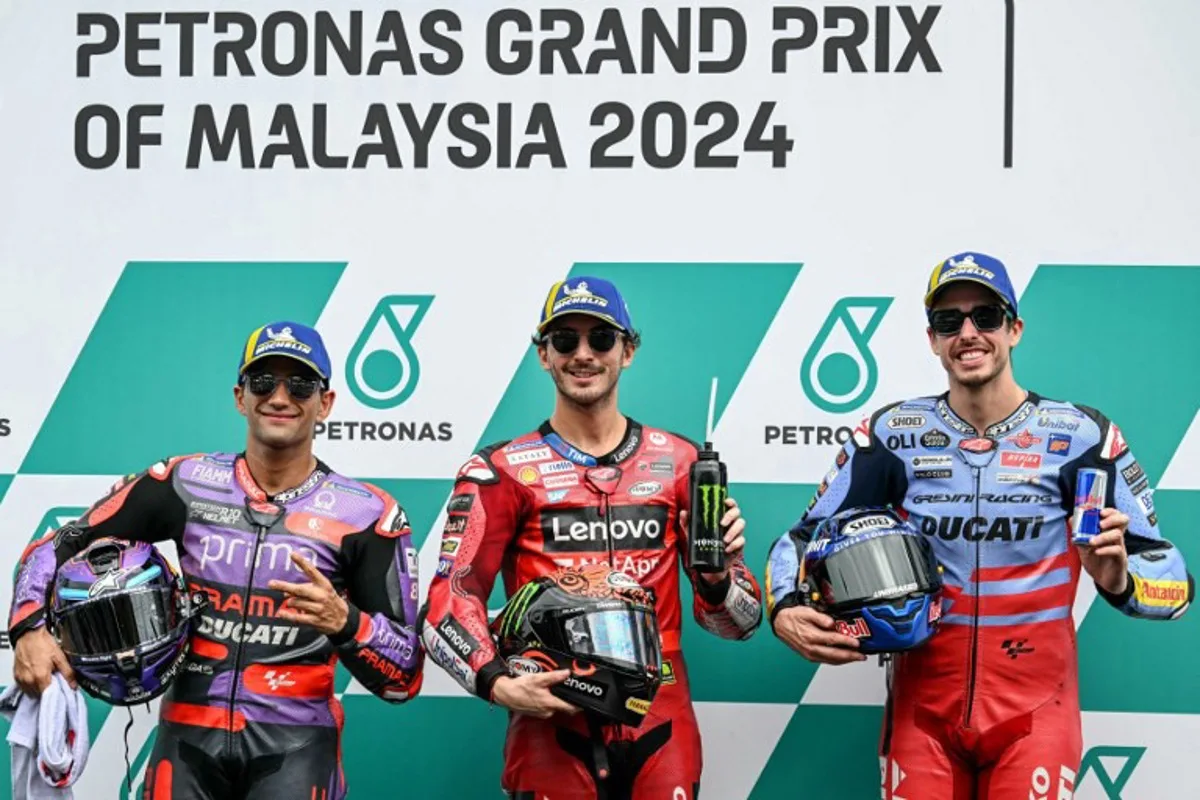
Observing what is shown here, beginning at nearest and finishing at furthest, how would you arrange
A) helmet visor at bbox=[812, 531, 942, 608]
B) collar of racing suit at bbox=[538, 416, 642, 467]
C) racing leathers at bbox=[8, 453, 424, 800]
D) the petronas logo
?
helmet visor at bbox=[812, 531, 942, 608] → racing leathers at bbox=[8, 453, 424, 800] → collar of racing suit at bbox=[538, 416, 642, 467] → the petronas logo

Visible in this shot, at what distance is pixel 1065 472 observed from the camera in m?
3.31

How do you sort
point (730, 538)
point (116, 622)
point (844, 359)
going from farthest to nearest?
point (844, 359)
point (730, 538)
point (116, 622)

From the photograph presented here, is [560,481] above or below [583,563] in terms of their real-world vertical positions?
above

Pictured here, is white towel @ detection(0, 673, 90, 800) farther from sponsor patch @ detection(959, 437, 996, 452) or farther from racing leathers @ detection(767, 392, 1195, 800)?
sponsor patch @ detection(959, 437, 996, 452)

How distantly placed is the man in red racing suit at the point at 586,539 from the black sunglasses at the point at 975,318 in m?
0.72

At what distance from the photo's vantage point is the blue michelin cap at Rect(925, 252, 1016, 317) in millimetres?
3291

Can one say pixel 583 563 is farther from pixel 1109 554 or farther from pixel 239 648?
pixel 1109 554

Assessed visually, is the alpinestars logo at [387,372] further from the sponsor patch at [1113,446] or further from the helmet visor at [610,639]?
the sponsor patch at [1113,446]

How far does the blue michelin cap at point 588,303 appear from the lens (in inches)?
134

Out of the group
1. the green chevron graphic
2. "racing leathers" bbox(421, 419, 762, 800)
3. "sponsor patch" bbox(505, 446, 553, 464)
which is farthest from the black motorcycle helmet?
the green chevron graphic

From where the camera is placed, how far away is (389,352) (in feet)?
13.8

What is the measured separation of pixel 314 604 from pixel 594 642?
65 cm

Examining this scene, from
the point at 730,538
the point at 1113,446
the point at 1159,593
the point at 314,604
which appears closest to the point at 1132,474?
the point at 1113,446

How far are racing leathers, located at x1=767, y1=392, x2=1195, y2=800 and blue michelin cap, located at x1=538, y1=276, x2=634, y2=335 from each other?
2.48 ft
